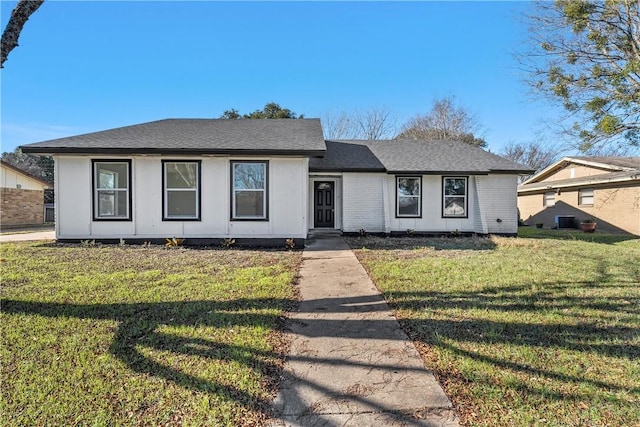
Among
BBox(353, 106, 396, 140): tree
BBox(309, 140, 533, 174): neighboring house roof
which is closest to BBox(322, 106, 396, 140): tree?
BBox(353, 106, 396, 140): tree

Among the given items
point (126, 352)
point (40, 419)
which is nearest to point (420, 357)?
point (126, 352)

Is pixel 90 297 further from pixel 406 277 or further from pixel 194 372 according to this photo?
pixel 406 277

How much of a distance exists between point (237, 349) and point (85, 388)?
1.24m

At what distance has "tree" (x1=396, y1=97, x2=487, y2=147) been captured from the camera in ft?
102

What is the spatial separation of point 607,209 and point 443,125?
17170 millimetres

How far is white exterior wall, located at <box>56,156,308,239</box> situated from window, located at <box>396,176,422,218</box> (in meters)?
4.70

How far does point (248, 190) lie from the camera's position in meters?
9.73

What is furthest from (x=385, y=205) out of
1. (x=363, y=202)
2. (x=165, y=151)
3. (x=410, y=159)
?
(x=165, y=151)

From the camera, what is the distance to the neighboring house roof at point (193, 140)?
9.20 meters

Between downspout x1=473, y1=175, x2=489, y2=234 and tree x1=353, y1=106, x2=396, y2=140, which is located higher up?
tree x1=353, y1=106, x2=396, y2=140

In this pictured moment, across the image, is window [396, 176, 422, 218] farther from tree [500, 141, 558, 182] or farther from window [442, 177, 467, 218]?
tree [500, 141, 558, 182]

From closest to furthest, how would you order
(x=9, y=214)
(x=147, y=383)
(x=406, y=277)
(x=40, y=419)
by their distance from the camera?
(x=40, y=419) < (x=147, y=383) < (x=406, y=277) < (x=9, y=214)

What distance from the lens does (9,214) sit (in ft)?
62.6

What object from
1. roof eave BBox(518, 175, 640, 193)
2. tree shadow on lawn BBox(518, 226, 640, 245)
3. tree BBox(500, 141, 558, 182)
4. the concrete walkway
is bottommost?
the concrete walkway
